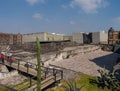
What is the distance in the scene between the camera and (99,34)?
141 feet

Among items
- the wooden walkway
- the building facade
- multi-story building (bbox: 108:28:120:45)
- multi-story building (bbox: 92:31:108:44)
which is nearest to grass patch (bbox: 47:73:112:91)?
the wooden walkway

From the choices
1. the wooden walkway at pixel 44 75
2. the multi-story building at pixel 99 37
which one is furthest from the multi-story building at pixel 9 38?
the multi-story building at pixel 99 37

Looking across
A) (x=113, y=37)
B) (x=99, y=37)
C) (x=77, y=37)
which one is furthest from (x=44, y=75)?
(x=77, y=37)

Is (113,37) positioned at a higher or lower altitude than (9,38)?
higher

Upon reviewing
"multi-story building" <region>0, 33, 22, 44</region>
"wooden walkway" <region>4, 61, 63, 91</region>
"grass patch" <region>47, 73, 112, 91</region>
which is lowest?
"grass patch" <region>47, 73, 112, 91</region>

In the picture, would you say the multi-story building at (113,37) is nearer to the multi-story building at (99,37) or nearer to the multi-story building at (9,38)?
the multi-story building at (99,37)

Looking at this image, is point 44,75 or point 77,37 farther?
point 77,37

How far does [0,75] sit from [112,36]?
29946mm

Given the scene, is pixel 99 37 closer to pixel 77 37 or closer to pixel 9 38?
pixel 77 37

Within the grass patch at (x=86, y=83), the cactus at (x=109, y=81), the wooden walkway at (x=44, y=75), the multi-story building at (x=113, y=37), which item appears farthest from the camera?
the multi-story building at (x=113, y=37)

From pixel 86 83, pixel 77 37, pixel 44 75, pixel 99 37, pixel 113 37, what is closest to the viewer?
pixel 86 83

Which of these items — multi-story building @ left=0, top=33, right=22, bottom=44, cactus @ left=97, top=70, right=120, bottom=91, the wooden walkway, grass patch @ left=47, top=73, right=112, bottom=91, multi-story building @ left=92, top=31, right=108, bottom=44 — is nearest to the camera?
the wooden walkway

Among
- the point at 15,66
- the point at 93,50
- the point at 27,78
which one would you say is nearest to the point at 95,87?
the point at 27,78

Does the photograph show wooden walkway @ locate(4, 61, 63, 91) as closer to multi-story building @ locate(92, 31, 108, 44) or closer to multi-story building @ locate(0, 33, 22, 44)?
multi-story building @ locate(0, 33, 22, 44)
